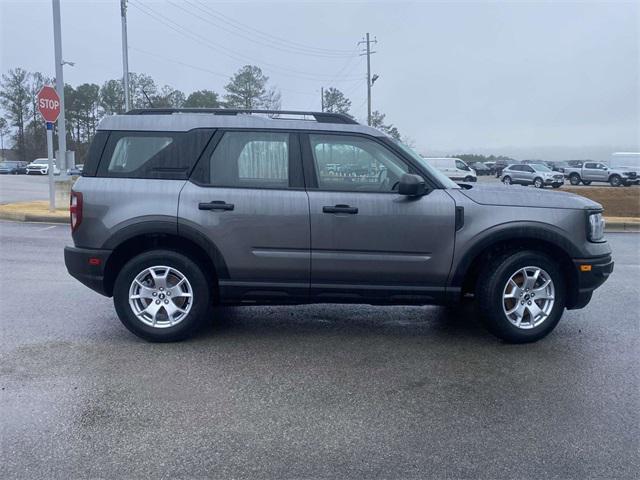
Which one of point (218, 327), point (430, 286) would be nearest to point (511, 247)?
point (430, 286)

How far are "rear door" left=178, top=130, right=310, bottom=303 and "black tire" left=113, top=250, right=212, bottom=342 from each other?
0.20 meters

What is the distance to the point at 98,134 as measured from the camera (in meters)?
5.13

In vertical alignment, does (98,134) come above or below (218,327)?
above

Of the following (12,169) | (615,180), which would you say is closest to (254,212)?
(615,180)

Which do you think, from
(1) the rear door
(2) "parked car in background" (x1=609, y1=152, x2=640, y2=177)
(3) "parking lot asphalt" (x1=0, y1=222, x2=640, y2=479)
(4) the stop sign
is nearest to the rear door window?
(1) the rear door

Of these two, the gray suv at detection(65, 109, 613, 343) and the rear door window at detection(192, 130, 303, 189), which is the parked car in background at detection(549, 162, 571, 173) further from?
the rear door window at detection(192, 130, 303, 189)

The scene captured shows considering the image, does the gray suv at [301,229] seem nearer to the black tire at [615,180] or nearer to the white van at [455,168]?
the white van at [455,168]

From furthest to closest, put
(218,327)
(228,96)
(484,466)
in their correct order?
(228,96)
(218,327)
(484,466)

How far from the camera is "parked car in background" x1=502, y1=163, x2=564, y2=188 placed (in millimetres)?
39062

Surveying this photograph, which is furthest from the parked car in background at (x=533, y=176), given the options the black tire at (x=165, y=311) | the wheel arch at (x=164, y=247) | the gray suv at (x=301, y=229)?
the black tire at (x=165, y=311)

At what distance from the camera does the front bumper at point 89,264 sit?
5070mm

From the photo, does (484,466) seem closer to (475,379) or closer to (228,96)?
(475,379)

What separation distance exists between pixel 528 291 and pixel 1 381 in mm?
4202

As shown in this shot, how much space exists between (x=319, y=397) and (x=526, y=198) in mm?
2528
